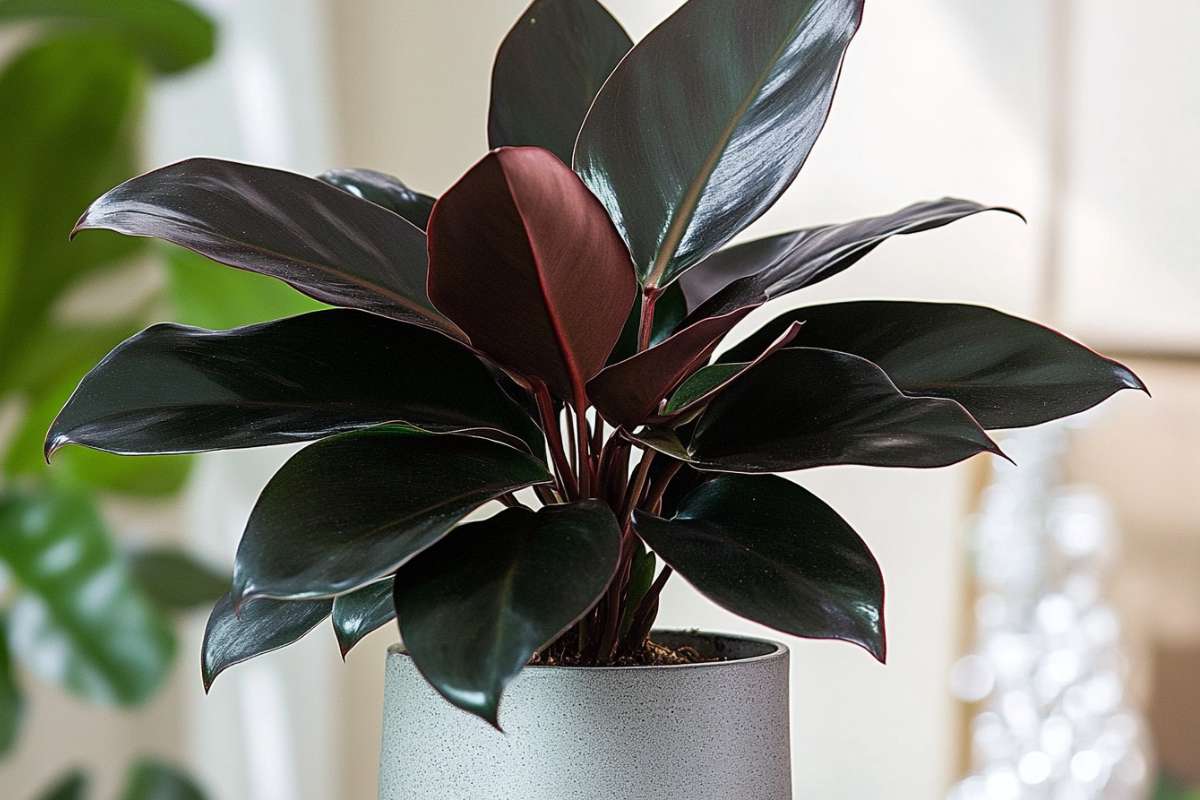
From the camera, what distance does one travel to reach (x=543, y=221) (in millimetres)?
427

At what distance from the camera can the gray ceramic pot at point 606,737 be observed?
481mm

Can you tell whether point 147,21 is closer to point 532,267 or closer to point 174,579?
point 174,579

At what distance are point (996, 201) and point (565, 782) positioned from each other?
142 cm

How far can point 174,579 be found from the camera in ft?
5.20

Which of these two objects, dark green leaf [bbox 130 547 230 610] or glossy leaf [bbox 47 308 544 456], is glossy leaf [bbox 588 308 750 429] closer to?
glossy leaf [bbox 47 308 544 456]

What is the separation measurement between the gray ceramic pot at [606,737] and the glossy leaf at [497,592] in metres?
0.06

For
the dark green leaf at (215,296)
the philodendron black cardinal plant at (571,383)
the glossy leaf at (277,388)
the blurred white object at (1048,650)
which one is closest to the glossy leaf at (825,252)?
the philodendron black cardinal plant at (571,383)

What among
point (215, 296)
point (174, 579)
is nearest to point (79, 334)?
point (215, 296)

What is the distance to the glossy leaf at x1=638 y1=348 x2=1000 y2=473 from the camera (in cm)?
46

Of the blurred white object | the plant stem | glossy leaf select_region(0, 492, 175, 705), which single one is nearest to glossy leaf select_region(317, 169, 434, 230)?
the plant stem

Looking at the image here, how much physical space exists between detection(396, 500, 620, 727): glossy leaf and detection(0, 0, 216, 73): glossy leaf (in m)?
1.22

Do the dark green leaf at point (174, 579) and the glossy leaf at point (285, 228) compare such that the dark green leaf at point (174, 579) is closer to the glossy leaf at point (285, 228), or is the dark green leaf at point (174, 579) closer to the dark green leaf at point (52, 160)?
the dark green leaf at point (52, 160)

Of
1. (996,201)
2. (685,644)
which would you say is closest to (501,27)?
(996,201)

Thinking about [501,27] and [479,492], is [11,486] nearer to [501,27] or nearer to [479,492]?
[501,27]
